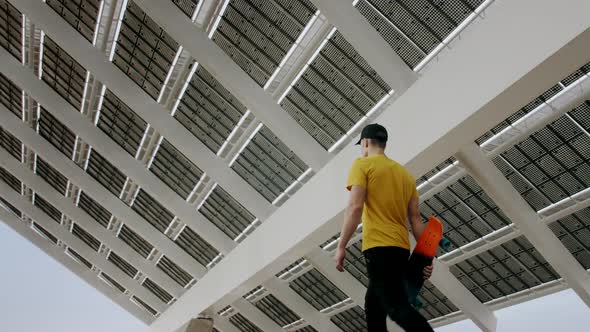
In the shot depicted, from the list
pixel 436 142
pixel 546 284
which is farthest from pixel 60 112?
pixel 546 284

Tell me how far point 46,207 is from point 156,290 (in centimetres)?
820

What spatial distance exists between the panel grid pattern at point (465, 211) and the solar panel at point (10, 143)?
65.0 feet

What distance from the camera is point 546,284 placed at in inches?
715

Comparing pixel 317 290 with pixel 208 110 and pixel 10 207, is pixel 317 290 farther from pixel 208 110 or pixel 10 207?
pixel 10 207

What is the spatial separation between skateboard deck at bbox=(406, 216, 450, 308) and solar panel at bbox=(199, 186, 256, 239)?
18019mm

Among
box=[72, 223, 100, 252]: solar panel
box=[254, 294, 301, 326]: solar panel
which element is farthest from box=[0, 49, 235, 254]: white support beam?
box=[72, 223, 100, 252]: solar panel

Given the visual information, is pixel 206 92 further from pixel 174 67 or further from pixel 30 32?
pixel 30 32

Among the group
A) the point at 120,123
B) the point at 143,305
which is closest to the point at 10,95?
the point at 120,123

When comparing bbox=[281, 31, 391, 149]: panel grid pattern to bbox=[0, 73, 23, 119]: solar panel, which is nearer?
bbox=[281, 31, 391, 149]: panel grid pattern

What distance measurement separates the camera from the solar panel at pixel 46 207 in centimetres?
3393

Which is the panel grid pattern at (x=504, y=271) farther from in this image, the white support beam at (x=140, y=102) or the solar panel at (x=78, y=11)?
the solar panel at (x=78, y=11)

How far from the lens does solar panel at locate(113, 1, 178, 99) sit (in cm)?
1752

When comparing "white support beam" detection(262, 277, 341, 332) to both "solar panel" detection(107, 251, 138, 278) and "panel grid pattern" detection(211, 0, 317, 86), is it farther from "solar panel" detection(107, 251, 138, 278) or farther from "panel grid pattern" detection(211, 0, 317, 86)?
"solar panel" detection(107, 251, 138, 278)

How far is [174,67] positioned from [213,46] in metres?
3.35
